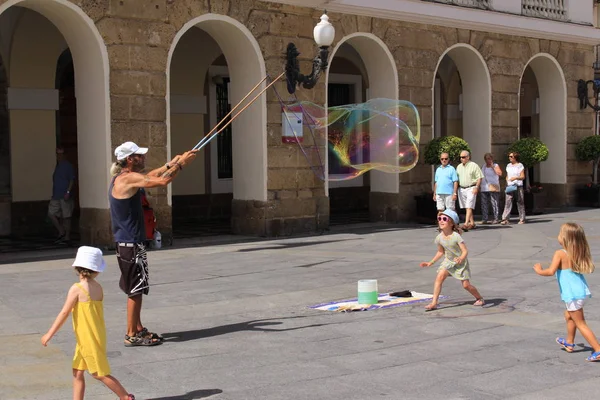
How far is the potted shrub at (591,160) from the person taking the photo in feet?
73.6

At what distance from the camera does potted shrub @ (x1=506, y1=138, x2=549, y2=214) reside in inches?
787

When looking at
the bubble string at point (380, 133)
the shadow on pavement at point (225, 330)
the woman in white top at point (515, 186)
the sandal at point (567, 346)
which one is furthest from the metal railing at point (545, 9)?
the sandal at point (567, 346)

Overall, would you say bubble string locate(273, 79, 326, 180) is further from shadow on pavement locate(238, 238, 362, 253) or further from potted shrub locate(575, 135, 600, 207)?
potted shrub locate(575, 135, 600, 207)

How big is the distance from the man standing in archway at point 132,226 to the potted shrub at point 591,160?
1744 centimetres

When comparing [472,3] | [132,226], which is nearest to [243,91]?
[472,3]

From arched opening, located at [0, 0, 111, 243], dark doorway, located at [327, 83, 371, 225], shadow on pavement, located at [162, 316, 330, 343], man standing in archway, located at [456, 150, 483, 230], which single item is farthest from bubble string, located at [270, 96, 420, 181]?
dark doorway, located at [327, 83, 371, 225]

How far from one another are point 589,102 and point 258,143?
37.8 feet

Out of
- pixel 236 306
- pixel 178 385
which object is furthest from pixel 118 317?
pixel 178 385

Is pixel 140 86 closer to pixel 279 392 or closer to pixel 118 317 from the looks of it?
pixel 118 317

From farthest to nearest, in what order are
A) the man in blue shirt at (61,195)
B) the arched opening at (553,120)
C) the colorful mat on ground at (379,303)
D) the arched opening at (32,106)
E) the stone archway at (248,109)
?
the arched opening at (553,120) < the arched opening at (32,106) < the stone archway at (248,109) < the man in blue shirt at (61,195) < the colorful mat on ground at (379,303)

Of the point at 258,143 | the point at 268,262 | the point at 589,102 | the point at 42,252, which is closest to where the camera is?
the point at 268,262

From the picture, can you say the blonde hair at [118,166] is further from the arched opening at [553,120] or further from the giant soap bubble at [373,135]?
the arched opening at [553,120]

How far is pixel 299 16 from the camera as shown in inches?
645

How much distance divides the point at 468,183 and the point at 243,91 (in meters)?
4.88
